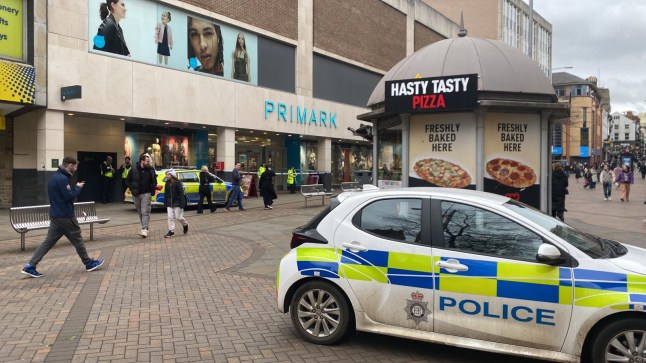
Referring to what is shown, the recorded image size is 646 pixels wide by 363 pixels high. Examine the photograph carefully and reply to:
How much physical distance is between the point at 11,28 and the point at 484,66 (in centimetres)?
1394

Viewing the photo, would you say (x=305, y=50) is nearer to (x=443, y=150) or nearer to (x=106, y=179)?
(x=106, y=179)

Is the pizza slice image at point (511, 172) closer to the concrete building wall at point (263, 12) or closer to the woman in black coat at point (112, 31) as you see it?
the woman in black coat at point (112, 31)

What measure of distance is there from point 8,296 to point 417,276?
209 inches

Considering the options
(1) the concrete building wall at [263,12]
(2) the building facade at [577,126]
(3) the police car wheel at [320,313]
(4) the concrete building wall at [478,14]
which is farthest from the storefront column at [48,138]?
(2) the building facade at [577,126]

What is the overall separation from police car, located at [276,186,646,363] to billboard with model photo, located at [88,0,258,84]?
52.4 feet

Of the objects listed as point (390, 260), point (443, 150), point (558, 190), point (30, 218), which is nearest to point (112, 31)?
point (30, 218)

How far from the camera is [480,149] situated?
985cm

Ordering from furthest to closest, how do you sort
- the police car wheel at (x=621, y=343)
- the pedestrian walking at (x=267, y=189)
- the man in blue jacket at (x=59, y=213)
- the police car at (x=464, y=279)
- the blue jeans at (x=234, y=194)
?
1. the pedestrian walking at (x=267, y=189)
2. the blue jeans at (x=234, y=194)
3. the man in blue jacket at (x=59, y=213)
4. the police car at (x=464, y=279)
5. the police car wheel at (x=621, y=343)

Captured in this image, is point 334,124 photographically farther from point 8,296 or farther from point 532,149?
point 8,296

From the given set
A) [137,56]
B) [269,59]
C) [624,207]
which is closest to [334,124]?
[269,59]

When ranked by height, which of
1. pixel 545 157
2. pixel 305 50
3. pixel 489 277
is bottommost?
pixel 489 277

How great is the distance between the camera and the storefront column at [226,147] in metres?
22.8

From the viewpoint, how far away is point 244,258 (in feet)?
29.1

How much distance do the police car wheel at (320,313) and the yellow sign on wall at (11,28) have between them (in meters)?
14.7
